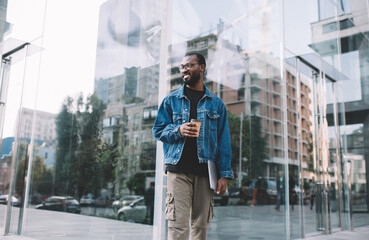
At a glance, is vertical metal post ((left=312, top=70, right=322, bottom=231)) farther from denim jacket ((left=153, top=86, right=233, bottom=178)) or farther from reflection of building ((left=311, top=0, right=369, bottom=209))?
denim jacket ((left=153, top=86, right=233, bottom=178))

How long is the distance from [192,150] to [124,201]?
5.50 meters

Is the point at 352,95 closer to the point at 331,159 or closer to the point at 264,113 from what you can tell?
the point at 331,159

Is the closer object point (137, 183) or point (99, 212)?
point (137, 183)

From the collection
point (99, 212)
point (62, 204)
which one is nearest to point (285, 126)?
point (99, 212)

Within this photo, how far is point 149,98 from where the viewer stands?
5750 mm

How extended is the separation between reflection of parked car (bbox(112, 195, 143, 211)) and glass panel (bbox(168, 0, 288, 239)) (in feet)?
5.75

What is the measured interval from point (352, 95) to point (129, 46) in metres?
4.21

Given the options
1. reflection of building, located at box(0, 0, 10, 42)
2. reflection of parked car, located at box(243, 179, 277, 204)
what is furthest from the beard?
reflection of parked car, located at box(243, 179, 277, 204)

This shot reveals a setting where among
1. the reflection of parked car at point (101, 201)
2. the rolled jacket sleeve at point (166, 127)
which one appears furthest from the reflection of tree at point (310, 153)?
the reflection of parked car at point (101, 201)

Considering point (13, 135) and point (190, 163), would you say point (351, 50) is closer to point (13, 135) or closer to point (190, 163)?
point (190, 163)

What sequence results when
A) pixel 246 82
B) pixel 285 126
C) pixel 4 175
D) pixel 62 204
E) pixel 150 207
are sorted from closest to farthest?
pixel 4 175 → pixel 150 207 → pixel 285 126 → pixel 62 204 → pixel 246 82

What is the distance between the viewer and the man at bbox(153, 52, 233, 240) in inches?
72.7

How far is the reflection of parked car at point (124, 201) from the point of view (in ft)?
22.0

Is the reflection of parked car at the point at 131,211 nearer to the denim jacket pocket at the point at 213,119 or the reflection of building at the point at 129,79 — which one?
the reflection of building at the point at 129,79
